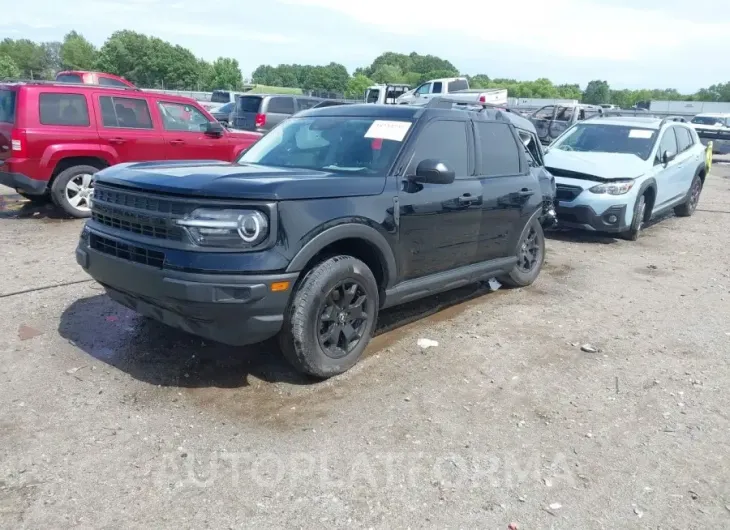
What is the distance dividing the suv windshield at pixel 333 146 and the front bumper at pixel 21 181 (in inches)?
176

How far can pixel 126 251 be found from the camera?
3988 mm

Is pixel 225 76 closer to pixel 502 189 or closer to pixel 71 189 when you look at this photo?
pixel 71 189

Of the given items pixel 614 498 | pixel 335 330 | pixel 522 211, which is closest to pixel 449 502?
pixel 614 498

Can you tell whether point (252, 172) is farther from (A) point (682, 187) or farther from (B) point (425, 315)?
(A) point (682, 187)

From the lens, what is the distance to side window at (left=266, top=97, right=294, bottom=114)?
19202mm

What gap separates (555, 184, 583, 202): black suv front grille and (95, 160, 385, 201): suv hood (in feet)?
17.0

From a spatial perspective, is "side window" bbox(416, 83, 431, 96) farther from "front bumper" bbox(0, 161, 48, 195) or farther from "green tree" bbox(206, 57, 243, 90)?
"green tree" bbox(206, 57, 243, 90)

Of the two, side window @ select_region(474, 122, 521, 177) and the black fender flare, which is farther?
side window @ select_region(474, 122, 521, 177)

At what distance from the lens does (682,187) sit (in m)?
10.9

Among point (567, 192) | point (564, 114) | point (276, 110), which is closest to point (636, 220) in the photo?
point (567, 192)

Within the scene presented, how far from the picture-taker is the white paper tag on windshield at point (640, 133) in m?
9.80

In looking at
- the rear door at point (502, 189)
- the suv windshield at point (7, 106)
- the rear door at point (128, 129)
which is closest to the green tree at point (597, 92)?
the rear door at point (128, 129)

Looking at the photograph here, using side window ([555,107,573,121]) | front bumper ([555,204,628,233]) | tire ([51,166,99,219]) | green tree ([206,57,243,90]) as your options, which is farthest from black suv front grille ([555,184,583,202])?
green tree ([206,57,243,90])

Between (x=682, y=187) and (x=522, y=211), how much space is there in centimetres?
637
